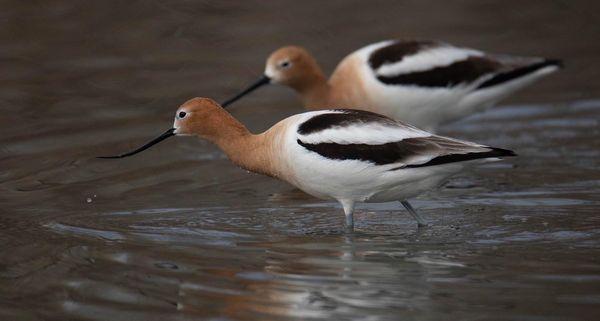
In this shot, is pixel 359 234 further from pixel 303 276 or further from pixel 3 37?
pixel 3 37

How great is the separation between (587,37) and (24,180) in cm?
778

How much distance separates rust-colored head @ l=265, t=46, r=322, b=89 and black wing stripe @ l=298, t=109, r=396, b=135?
329 cm

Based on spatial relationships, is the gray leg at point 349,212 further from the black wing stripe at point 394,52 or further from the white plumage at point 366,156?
the black wing stripe at point 394,52

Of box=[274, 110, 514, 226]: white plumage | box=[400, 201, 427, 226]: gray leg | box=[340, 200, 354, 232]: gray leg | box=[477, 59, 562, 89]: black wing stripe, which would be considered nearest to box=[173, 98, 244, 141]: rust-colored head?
box=[274, 110, 514, 226]: white plumage

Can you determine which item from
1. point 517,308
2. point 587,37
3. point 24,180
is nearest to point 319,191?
point 517,308

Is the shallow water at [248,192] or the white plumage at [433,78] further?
the white plumage at [433,78]

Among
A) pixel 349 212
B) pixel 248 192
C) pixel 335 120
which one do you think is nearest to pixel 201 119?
pixel 335 120

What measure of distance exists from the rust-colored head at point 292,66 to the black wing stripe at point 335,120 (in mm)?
3289

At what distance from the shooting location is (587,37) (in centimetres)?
1501

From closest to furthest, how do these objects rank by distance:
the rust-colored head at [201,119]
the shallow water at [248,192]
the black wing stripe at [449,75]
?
the shallow water at [248,192]
the rust-colored head at [201,119]
the black wing stripe at [449,75]

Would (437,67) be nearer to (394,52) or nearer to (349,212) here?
(394,52)

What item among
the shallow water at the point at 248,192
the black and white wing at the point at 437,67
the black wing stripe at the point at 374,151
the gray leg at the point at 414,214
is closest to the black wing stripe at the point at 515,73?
the black and white wing at the point at 437,67

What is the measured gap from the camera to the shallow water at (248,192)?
6.80 m

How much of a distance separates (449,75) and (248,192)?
2.46 m
